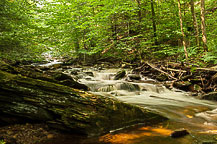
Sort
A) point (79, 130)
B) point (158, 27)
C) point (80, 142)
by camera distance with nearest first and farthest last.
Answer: point (80, 142) < point (79, 130) < point (158, 27)

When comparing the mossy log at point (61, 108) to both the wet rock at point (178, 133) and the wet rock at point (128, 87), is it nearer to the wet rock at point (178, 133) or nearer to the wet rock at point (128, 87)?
the wet rock at point (178, 133)

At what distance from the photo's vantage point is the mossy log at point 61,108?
292 centimetres

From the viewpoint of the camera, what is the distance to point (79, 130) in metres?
2.84

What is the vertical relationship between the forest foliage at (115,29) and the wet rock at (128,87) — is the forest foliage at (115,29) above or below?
above

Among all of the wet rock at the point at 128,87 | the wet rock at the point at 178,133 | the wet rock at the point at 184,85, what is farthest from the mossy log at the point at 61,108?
the wet rock at the point at 184,85

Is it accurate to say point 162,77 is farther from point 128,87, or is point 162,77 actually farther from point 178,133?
point 178,133

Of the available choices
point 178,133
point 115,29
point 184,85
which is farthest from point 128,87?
point 115,29

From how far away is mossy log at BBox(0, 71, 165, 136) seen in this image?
292 cm

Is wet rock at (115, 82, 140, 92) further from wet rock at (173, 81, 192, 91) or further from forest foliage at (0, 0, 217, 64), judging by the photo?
forest foliage at (0, 0, 217, 64)

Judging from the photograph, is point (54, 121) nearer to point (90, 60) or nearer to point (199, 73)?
point (199, 73)

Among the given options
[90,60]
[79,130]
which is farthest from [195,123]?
[90,60]

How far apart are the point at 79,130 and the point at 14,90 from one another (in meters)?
1.63

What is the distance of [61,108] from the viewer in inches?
123

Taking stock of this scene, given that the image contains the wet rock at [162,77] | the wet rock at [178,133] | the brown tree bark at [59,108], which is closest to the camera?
the wet rock at [178,133]
